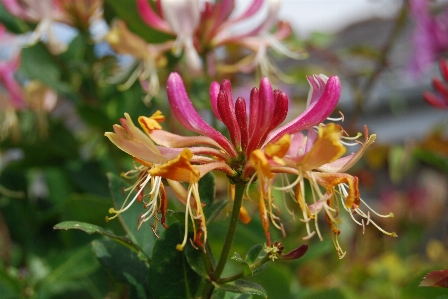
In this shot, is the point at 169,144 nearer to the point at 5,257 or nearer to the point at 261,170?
the point at 261,170

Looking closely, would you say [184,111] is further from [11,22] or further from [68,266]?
[11,22]

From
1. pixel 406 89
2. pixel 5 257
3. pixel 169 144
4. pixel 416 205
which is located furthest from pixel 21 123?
pixel 406 89

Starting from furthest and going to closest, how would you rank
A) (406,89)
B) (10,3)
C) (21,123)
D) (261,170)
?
1. (406,89)
2. (21,123)
3. (10,3)
4. (261,170)

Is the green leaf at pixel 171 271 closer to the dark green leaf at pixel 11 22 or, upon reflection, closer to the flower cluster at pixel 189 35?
the flower cluster at pixel 189 35

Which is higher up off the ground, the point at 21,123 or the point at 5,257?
→ the point at 21,123

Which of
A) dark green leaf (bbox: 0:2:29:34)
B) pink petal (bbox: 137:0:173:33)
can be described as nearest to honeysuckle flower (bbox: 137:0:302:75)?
pink petal (bbox: 137:0:173:33)

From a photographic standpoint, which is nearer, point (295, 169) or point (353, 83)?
point (295, 169)
